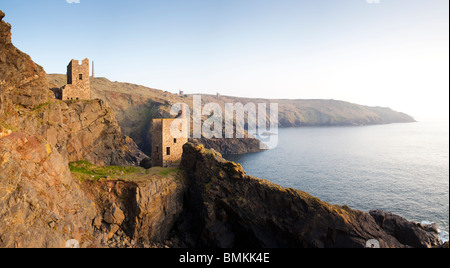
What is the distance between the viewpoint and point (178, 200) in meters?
29.8

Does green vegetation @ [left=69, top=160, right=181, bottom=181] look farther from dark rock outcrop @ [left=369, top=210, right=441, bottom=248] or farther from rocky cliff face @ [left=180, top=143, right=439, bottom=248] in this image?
dark rock outcrop @ [left=369, top=210, right=441, bottom=248]

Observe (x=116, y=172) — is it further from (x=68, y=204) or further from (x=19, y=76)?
(x=19, y=76)

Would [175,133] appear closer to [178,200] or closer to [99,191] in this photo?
[178,200]

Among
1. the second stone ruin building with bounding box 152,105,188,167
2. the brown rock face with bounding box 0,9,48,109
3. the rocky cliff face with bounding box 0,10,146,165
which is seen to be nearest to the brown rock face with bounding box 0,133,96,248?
the rocky cliff face with bounding box 0,10,146,165

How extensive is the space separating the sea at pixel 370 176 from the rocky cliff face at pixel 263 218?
10783 millimetres

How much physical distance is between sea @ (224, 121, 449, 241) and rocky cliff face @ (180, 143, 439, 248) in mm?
10783

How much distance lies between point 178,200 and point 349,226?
1883cm

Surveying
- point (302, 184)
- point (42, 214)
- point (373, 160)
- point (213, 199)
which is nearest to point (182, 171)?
point (213, 199)

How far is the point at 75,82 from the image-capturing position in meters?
37.2

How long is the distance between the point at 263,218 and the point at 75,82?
1319 inches

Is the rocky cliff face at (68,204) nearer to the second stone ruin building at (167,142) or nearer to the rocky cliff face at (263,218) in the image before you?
the rocky cliff face at (263,218)

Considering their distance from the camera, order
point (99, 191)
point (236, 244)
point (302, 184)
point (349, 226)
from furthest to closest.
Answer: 1. point (302, 184)
2. point (236, 244)
3. point (99, 191)
4. point (349, 226)

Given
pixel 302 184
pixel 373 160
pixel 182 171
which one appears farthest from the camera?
pixel 373 160
